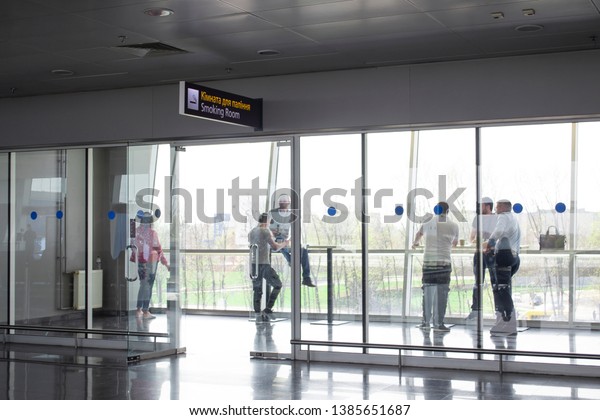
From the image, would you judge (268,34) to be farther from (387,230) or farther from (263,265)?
(263,265)

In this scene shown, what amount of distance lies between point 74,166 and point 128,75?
8.15ft

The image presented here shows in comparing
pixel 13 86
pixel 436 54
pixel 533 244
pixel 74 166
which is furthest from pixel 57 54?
pixel 533 244

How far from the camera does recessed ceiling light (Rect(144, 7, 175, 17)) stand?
7423 mm

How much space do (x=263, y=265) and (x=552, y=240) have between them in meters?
3.56

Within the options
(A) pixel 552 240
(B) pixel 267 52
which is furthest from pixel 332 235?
(A) pixel 552 240

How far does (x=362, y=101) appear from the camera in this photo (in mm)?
10070

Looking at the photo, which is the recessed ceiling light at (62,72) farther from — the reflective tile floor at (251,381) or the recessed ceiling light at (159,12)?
the reflective tile floor at (251,381)

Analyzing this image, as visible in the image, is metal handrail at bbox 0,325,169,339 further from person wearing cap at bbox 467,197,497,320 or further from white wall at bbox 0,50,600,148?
person wearing cap at bbox 467,197,497,320

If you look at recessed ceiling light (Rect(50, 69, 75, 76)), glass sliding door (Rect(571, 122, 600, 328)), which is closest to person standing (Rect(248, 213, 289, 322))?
recessed ceiling light (Rect(50, 69, 75, 76))

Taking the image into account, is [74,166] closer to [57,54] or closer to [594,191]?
[57,54]

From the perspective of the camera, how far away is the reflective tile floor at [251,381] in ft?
26.4

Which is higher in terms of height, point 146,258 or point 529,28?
point 529,28

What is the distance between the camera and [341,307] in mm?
10344

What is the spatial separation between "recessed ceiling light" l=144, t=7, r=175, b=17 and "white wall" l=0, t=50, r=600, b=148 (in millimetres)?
3039
